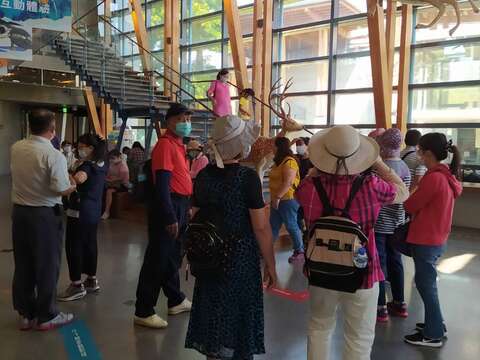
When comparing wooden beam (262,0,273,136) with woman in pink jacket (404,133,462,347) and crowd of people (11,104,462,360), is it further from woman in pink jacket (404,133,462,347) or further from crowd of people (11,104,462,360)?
woman in pink jacket (404,133,462,347)

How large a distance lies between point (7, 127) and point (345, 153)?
19.0 m

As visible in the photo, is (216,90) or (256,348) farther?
(216,90)

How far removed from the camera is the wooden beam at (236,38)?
9.75 m

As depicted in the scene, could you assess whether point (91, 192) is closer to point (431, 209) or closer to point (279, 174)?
point (279, 174)

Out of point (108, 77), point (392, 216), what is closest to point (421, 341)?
point (392, 216)

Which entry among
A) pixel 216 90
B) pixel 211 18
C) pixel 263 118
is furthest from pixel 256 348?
pixel 211 18

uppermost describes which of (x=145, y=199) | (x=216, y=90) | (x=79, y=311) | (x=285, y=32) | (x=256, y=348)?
(x=285, y=32)

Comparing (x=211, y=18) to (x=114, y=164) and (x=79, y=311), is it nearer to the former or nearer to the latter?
(x=114, y=164)

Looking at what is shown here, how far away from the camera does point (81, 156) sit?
396cm

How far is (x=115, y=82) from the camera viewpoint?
35.2 ft

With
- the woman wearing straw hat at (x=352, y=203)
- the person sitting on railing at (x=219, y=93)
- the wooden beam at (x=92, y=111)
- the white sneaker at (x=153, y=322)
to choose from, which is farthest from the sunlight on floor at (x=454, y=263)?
the wooden beam at (x=92, y=111)

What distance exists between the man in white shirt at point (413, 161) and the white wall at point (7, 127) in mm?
17444

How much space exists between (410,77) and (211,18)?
20.1ft

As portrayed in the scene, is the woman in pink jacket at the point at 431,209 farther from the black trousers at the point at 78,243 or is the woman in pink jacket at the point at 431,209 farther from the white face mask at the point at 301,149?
the white face mask at the point at 301,149
